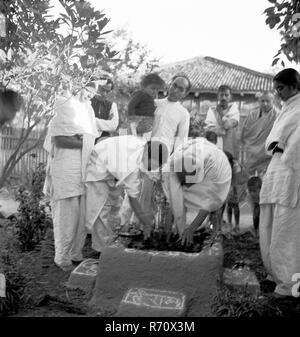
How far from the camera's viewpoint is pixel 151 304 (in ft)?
10.3

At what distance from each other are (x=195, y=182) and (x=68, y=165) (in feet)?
3.93

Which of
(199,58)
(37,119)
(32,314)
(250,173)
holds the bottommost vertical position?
Result: (32,314)

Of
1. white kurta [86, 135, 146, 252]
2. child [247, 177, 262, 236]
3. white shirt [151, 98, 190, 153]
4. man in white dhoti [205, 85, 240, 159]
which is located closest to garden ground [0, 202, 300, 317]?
white kurta [86, 135, 146, 252]

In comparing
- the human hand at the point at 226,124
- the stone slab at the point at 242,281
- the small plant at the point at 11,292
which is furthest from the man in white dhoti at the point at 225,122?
the small plant at the point at 11,292

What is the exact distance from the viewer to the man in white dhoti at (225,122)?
618 centimetres

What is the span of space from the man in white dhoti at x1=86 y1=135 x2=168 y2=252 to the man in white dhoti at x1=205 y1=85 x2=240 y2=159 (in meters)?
2.31

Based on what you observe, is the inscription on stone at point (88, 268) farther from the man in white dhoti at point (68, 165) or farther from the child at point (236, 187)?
the child at point (236, 187)

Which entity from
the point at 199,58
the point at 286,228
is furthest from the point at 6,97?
the point at 199,58

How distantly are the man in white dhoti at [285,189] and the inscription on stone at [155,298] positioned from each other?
97cm

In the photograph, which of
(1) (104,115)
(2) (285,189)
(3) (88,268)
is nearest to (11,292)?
(3) (88,268)

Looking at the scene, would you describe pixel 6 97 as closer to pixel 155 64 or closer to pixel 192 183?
pixel 192 183

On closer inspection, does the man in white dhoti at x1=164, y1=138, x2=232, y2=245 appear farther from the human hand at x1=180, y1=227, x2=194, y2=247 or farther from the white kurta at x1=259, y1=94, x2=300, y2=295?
the white kurta at x1=259, y1=94, x2=300, y2=295

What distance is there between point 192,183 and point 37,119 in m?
1.69

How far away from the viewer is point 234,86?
48.1 feet
